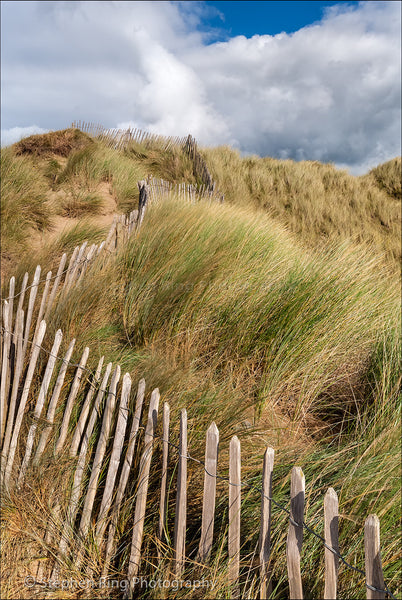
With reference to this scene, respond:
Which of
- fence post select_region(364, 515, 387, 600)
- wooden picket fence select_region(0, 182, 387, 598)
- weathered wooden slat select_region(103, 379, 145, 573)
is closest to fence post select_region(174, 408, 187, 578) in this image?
wooden picket fence select_region(0, 182, 387, 598)

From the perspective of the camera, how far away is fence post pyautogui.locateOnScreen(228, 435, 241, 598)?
137 centimetres

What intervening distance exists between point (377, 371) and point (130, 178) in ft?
24.7

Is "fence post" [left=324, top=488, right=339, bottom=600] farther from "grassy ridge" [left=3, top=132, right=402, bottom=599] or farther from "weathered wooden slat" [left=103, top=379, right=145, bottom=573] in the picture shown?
"weathered wooden slat" [left=103, top=379, right=145, bottom=573]

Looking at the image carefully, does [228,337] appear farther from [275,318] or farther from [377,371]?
[377,371]

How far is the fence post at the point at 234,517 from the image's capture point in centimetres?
137

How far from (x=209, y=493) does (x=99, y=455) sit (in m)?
0.64

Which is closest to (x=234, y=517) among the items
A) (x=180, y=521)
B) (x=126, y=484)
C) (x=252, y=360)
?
(x=180, y=521)

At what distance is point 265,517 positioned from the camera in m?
1.31

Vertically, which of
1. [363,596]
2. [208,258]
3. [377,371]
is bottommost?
[363,596]

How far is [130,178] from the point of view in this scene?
8.94m

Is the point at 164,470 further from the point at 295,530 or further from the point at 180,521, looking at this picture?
the point at 295,530

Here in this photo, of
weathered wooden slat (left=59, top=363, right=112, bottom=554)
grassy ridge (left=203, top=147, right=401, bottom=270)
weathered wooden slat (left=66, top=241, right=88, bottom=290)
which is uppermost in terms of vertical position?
grassy ridge (left=203, top=147, right=401, bottom=270)

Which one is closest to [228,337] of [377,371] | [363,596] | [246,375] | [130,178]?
[246,375]

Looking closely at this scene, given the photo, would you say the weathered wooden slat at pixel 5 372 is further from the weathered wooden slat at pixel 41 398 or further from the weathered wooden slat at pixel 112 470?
the weathered wooden slat at pixel 112 470
